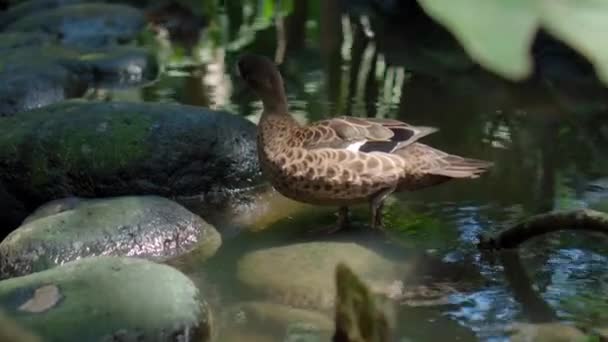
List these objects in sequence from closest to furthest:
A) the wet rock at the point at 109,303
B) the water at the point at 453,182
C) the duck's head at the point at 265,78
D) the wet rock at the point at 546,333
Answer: the wet rock at the point at 109,303, the wet rock at the point at 546,333, the water at the point at 453,182, the duck's head at the point at 265,78

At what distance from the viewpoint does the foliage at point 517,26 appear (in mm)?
344

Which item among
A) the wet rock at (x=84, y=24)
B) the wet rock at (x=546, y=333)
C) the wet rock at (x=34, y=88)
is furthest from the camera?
the wet rock at (x=84, y=24)

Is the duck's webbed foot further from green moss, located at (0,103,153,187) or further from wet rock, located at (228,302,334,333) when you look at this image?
green moss, located at (0,103,153,187)

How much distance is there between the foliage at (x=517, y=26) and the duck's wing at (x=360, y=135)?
3.81 metres

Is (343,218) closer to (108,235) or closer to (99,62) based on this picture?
(108,235)

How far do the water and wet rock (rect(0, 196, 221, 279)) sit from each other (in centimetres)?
15

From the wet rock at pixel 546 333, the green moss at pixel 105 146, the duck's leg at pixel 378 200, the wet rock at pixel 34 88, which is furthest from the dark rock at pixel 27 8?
the wet rock at pixel 546 333

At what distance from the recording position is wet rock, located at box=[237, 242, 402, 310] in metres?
3.71

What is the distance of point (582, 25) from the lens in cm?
35

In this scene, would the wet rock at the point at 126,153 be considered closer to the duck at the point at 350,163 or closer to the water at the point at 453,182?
the water at the point at 453,182

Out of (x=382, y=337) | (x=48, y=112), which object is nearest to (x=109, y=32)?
(x=48, y=112)

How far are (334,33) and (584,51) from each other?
43 cm

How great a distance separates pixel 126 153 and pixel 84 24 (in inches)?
197

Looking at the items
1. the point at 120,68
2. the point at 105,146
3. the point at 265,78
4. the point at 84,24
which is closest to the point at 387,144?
the point at 265,78
